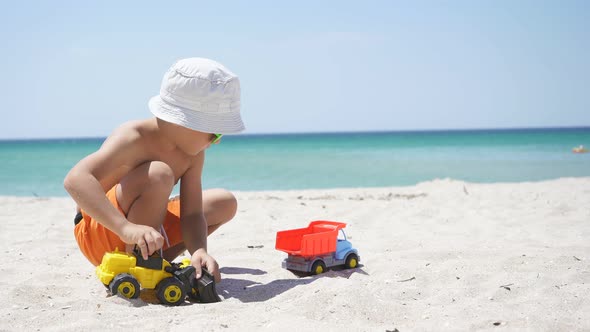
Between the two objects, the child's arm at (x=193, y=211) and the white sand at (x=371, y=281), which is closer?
the white sand at (x=371, y=281)

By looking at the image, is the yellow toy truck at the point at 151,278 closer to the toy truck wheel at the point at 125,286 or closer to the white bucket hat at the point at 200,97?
the toy truck wheel at the point at 125,286

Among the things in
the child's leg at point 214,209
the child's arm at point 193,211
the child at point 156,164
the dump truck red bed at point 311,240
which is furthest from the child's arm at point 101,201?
the dump truck red bed at point 311,240

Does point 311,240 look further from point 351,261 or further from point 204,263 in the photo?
point 204,263

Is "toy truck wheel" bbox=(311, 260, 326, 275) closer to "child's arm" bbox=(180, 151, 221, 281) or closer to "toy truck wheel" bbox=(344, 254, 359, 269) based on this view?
"toy truck wheel" bbox=(344, 254, 359, 269)

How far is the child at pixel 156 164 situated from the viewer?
2398 mm

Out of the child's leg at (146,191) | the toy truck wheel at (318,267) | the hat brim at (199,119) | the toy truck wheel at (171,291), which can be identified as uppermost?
the hat brim at (199,119)

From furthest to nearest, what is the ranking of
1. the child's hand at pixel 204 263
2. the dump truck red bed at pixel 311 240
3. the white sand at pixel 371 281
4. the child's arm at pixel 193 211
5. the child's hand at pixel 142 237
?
the dump truck red bed at pixel 311 240 → the child's arm at pixel 193 211 → the child's hand at pixel 204 263 → the child's hand at pixel 142 237 → the white sand at pixel 371 281

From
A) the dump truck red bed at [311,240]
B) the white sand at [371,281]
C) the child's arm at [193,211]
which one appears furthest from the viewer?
the dump truck red bed at [311,240]

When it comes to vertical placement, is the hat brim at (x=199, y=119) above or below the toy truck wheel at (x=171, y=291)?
above

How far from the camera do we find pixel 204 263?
2654 mm

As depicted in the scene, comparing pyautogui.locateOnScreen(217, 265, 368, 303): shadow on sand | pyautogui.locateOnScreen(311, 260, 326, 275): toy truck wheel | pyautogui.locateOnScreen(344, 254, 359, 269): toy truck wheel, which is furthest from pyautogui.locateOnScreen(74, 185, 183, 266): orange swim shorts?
pyautogui.locateOnScreen(344, 254, 359, 269): toy truck wheel

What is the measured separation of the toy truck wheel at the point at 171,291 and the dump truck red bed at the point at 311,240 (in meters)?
A: 0.77

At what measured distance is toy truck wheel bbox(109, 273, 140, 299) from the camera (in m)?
2.38

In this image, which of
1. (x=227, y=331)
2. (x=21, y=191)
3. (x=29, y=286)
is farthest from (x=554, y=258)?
(x=21, y=191)
